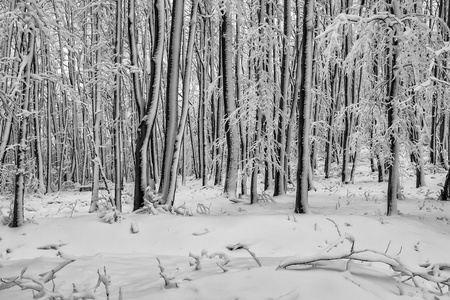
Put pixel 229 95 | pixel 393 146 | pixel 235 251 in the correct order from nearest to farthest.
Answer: pixel 235 251 → pixel 393 146 → pixel 229 95

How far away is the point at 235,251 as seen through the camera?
243 inches

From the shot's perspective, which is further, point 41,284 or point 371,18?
point 371,18

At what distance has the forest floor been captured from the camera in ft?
7.92

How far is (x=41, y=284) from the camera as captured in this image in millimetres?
2492

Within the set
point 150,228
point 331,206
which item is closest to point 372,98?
point 331,206

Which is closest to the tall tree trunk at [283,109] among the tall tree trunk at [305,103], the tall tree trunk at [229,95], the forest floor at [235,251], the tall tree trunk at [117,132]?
the forest floor at [235,251]

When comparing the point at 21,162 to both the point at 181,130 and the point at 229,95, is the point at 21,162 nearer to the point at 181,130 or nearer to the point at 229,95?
the point at 181,130

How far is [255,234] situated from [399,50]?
211 inches

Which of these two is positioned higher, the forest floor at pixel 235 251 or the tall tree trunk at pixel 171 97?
the tall tree trunk at pixel 171 97

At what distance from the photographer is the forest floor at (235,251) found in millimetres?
2414

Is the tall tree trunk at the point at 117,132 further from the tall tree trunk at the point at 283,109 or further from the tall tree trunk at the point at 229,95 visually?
the tall tree trunk at the point at 283,109

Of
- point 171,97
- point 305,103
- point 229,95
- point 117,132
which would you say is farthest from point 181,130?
point 305,103

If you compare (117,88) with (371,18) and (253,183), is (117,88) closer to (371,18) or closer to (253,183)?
(253,183)

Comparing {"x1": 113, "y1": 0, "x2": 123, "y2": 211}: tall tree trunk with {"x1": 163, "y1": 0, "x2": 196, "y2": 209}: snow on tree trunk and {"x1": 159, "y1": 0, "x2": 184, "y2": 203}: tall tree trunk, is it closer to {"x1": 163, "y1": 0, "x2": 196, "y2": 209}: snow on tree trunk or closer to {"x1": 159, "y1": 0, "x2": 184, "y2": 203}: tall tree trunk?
{"x1": 159, "y1": 0, "x2": 184, "y2": 203}: tall tree trunk
